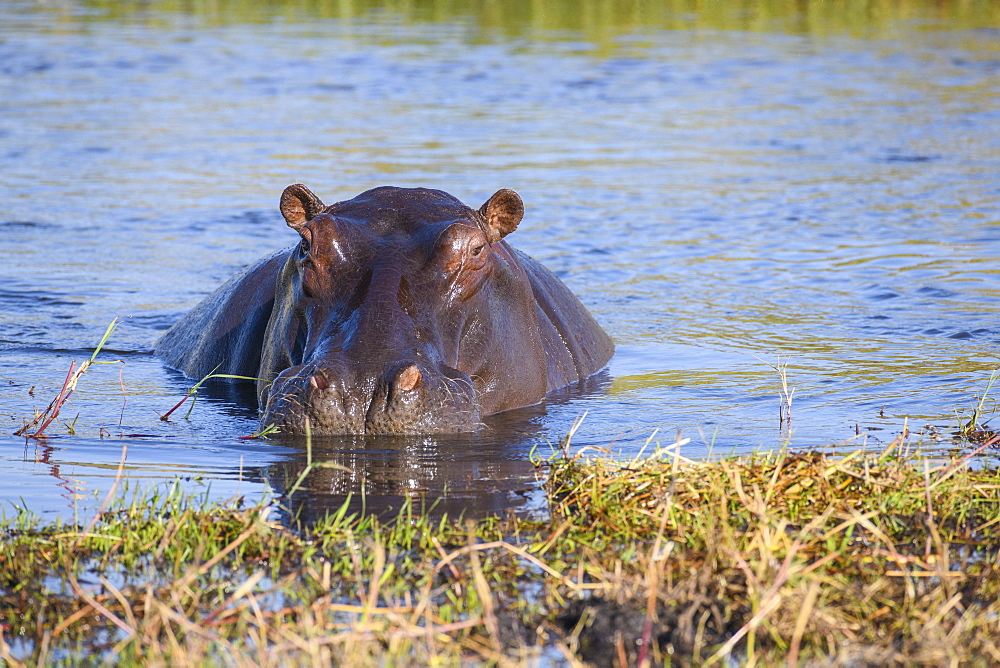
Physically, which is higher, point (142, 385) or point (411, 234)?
point (411, 234)

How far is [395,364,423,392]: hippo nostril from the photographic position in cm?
533

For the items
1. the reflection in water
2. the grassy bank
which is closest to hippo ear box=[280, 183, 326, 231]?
the reflection in water

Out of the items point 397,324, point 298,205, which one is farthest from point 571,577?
point 298,205

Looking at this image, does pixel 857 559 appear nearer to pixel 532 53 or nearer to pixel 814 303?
pixel 814 303

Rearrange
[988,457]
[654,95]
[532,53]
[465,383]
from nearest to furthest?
[988,457], [465,383], [654,95], [532,53]

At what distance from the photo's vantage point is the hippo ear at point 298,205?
632 centimetres

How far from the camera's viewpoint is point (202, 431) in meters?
6.10

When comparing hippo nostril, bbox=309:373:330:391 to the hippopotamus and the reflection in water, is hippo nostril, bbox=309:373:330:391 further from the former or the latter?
the reflection in water

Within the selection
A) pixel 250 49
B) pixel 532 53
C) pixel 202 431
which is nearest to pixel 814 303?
pixel 202 431

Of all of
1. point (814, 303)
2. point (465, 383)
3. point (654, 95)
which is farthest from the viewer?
point (654, 95)

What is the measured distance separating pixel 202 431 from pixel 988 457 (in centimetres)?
318

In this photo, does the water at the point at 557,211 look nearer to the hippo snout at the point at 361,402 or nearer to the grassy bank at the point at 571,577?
the hippo snout at the point at 361,402

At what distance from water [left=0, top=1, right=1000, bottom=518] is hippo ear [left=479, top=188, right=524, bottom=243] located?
2.77ft

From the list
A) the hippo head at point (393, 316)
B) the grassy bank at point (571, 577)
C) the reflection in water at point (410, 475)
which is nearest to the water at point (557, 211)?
the reflection in water at point (410, 475)
